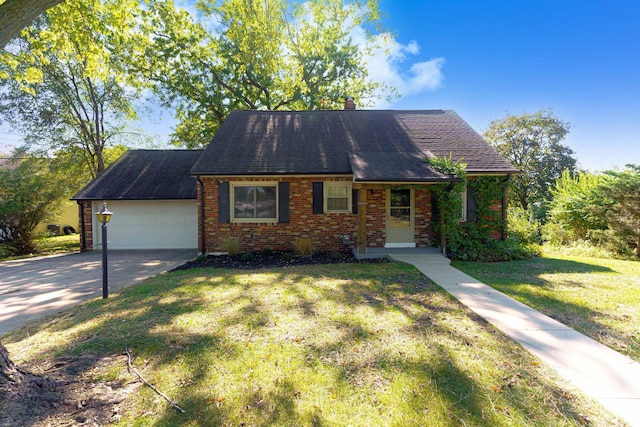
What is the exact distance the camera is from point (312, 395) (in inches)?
94.2

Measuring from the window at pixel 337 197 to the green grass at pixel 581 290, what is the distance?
3924 millimetres

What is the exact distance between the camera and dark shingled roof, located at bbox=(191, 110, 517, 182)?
9078 millimetres

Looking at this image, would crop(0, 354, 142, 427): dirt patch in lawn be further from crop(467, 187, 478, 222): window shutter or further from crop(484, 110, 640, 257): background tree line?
crop(484, 110, 640, 257): background tree line

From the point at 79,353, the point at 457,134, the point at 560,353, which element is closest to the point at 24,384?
the point at 79,353

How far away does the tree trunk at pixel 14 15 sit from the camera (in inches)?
101

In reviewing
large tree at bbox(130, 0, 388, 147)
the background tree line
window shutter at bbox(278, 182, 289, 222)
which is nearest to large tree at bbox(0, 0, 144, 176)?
large tree at bbox(130, 0, 388, 147)

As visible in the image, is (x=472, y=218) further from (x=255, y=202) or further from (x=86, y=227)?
(x=86, y=227)

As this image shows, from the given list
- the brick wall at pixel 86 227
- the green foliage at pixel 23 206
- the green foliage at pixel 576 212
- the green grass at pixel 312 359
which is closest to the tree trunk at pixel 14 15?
the green grass at pixel 312 359

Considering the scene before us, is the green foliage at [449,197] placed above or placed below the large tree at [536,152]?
below

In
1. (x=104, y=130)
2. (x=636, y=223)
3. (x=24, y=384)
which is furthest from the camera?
(x=104, y=130)

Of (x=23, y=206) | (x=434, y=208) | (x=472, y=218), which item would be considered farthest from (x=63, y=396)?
(x=23, y=206)

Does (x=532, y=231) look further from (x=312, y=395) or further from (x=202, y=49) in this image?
(x=202, y=49)

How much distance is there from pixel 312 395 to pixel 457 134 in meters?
11.5

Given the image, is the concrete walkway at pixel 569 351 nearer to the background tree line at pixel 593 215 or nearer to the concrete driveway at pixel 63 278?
the background tree line at pixel 593 215
